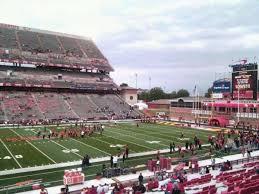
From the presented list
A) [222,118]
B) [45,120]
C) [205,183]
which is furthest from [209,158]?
[45,120]

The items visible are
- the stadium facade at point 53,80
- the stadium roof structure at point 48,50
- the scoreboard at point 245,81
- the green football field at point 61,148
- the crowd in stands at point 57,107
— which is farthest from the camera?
the stadium roof structure at point 48,50

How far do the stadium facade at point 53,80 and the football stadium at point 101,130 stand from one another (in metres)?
0.20

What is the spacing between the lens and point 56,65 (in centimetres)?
6631

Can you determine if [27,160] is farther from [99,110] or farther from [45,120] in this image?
[99,110]

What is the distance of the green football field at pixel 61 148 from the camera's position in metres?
19.5

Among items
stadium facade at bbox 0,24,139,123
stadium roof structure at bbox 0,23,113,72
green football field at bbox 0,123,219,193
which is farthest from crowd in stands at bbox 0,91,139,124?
green football field at bbox 0,123,219,193

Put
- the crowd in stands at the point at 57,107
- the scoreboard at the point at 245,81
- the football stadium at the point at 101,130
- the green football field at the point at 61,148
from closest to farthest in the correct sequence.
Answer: the football stadium at the point at 101,130, the green football field at the point at 61,148, the scoreboard at the point at 245,81, the crowd in stands at the point at 57,107

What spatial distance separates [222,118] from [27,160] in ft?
107

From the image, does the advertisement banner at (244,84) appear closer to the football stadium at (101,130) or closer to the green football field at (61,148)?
the football stadium at (101,130)

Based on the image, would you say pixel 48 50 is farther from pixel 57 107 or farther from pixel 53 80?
pixel 57 107

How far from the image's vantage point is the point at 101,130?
121ft

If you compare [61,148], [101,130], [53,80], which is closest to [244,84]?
[101,130]

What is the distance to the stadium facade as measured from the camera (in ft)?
172

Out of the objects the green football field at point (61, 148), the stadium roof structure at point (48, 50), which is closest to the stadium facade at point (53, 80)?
the stadium roof structure at point (48, 50)
